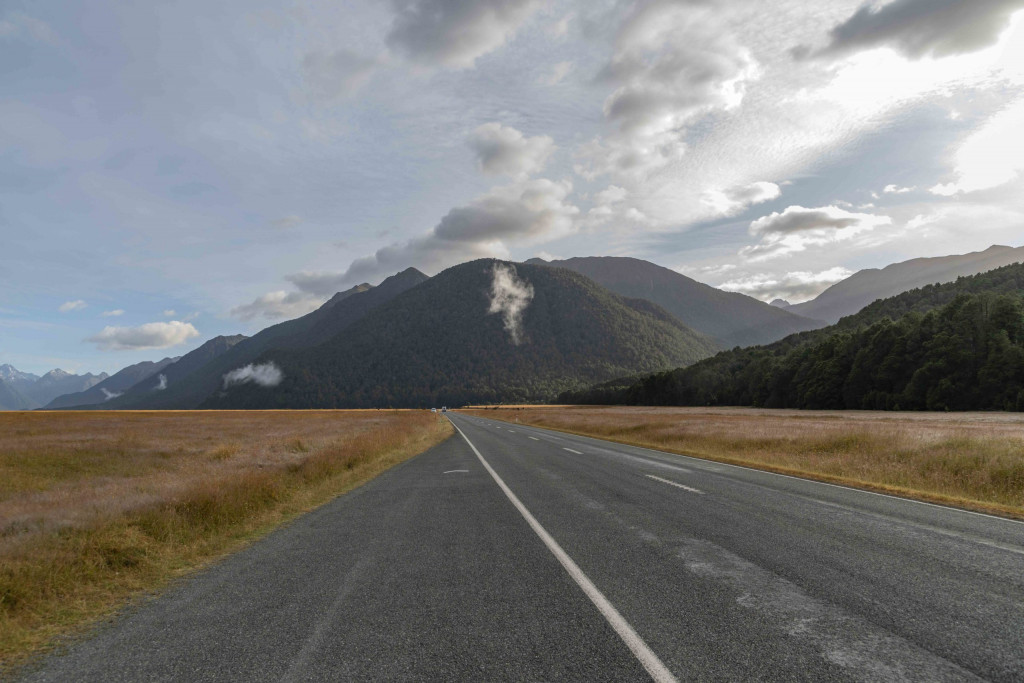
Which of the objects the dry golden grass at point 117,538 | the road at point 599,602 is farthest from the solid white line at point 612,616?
the dry golden grass at point 117,538

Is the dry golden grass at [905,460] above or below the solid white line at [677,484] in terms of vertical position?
below

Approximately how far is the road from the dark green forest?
59.2 meters

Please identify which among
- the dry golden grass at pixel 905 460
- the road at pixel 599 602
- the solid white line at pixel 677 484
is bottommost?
the dry golden grass at pixel 905 460

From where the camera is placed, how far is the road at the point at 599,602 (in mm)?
3812

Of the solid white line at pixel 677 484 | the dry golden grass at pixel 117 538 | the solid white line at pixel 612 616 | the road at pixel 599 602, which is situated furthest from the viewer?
the solid white line at pixel 677 484

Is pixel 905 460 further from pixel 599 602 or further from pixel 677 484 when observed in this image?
pixel 599 602

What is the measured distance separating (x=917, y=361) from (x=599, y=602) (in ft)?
248

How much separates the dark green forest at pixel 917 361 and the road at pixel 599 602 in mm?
59227

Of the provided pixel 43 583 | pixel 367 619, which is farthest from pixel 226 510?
pixel 367 619

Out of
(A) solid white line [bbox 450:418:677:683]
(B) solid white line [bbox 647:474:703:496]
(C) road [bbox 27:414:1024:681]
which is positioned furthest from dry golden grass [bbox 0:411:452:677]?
(B) solid white line [bbox 647:474:703:496]

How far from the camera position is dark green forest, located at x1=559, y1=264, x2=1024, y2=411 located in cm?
5268

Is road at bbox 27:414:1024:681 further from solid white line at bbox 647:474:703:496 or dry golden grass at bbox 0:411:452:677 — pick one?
solid white line at bbox 647:474:703:496

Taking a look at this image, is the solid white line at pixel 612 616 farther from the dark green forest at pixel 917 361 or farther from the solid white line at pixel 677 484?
the dark green forest at pixel 917 361

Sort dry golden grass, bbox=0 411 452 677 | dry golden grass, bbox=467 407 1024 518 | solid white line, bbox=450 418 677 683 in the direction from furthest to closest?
dry golden grass, bbox=467 407 1024 518 → dry golden grass, bbox=0 411 452 677 → solid white line, bbox=450 418 677 683
